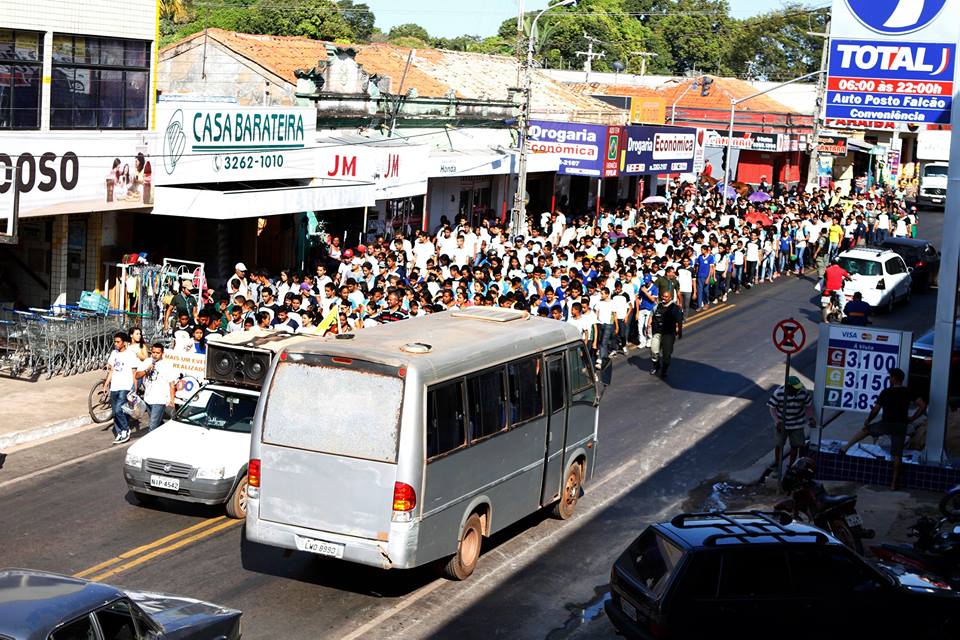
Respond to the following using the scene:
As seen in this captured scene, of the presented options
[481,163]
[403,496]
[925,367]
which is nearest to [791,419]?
[925,367]

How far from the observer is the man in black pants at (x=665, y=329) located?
2273 centimetres

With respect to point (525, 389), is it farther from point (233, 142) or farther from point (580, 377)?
point (233, 142)

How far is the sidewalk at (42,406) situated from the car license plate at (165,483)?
454 cm

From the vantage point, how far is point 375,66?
4300cm

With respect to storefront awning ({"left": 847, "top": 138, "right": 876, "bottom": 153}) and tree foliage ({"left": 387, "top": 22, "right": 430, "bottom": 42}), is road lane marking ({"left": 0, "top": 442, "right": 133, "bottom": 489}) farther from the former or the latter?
tree foliage ({"left": 387, "top": 22, "right": 430, "bottom": 42})

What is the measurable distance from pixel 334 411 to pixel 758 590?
4.21m

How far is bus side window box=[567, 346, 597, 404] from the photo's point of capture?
48.4 feet

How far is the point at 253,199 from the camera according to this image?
2498 cm

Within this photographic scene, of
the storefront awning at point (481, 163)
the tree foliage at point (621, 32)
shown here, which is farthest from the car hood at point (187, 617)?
the tree foliage at point (621, 32)

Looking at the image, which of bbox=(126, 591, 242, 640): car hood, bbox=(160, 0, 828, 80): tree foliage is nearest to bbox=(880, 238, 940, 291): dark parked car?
bbox=(126, 591, 242, 640): car hood

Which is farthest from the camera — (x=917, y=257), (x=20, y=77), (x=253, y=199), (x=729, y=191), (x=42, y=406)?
(x=729, y=191)

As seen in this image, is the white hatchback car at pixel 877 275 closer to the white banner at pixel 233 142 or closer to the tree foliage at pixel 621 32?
the white banner at pixel 233 142

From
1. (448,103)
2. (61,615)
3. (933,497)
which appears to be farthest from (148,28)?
(61,615)

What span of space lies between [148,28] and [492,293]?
903 cm
